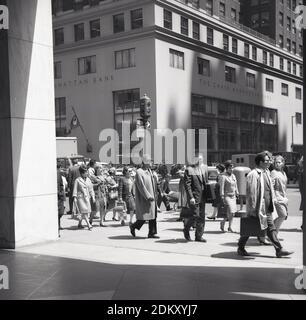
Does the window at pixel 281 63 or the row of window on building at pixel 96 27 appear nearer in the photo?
the row of window on building at pixel 96 27

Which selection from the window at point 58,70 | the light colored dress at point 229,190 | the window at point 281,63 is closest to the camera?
the light colored dress at point 229,190

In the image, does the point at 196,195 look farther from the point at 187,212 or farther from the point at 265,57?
the point at 265,57

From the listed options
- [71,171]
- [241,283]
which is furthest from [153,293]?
[71,171]

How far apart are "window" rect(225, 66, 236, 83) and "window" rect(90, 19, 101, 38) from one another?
1357cm

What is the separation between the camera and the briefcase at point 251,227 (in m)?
7.48

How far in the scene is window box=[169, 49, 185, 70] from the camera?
3643 cm

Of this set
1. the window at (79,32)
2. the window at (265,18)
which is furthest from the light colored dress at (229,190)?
the window at (265,18)

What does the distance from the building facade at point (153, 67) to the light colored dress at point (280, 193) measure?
2590 centimetres

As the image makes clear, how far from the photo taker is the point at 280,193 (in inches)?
346

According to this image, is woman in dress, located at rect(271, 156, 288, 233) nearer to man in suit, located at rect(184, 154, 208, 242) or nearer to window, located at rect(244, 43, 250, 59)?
man in suit, located at rect(184, 154, 208, 242)

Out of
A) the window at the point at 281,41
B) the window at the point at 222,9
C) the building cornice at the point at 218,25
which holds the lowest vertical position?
the building cornice at the point at 218,25

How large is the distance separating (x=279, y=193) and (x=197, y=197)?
1625 mm

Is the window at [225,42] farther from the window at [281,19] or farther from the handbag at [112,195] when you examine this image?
the handbag at [112,195]

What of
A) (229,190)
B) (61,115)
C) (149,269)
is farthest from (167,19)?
(149,269)
